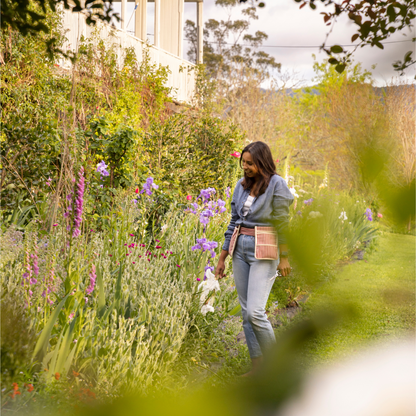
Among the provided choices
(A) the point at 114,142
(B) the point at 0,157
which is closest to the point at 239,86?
(A) the point at 114,142

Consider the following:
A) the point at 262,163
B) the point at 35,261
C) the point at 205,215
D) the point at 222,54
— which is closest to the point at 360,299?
the point at 35,261

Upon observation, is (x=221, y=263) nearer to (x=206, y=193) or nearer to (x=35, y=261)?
(x=206, y=193)

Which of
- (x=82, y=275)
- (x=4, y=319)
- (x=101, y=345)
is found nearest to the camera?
(x=4, y=319)

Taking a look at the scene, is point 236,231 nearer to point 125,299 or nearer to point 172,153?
point 125,299

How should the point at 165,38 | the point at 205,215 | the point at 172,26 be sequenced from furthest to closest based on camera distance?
the point at 165,38 → the point at 172,26 → the point at 205,215

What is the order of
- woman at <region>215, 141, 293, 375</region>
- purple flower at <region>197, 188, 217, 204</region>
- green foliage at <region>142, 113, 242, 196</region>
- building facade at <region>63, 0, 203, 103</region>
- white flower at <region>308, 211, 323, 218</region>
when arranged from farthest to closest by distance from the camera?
building facade at <region>63, 0, 203, 103</region>
green foliage at <region>142, 113, 242, 196</region>
purple flower at <region>197, 188, 217, 204</region>
woman at <region>215, 141, 293, 375</region>
white flower at <region>308, 211, 323, 218</region>

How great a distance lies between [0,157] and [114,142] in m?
1.19

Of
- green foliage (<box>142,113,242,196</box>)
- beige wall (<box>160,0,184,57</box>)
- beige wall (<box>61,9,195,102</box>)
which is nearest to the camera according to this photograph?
green foliage (<box>142,113,242,196</box>)

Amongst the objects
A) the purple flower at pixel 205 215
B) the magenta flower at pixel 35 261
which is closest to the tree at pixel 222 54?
the purple flower at pixel 205 215

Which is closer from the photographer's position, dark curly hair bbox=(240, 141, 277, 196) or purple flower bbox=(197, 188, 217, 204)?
dark curly hair bbox=(240, 141, 277, 196)

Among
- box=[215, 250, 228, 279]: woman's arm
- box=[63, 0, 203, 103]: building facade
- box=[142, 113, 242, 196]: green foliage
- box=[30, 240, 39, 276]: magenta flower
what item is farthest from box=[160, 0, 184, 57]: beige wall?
box=[30, 240, 39, 276]: magenta flower

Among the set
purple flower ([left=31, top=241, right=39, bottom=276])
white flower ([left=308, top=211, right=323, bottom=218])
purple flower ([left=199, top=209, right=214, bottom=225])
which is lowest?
purple flower ([left=31, top=241, right=39, bottom=276])

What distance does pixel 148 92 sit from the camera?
904 centimetres

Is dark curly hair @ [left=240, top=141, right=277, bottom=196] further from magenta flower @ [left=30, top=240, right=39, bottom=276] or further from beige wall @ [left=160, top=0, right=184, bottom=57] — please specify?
beige wall @ [left=160, top=0, right=184, bottom=57]
